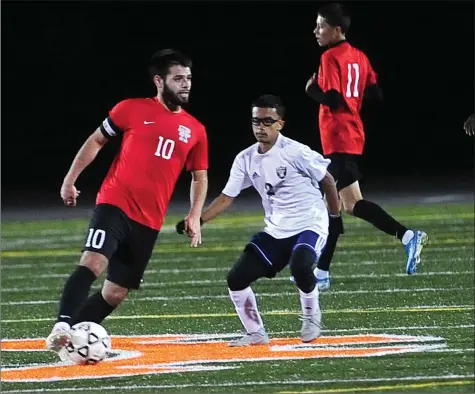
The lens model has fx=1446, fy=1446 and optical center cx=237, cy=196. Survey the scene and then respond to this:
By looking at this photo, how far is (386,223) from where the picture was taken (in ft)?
34.7

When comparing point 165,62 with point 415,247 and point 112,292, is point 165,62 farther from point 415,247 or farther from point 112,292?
point 415,247

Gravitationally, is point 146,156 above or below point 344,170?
above

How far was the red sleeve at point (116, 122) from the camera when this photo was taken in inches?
313

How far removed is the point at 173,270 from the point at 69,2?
40.4ft

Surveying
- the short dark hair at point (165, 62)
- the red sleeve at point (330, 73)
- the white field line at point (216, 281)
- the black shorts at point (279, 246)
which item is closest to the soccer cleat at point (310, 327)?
the black shorts at point (279, 246)

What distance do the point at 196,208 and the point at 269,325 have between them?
1.26 meters

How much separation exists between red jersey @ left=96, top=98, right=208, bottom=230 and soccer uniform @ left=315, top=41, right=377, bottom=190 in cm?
286

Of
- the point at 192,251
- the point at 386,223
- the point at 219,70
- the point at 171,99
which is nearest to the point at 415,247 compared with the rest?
the point at 386,223

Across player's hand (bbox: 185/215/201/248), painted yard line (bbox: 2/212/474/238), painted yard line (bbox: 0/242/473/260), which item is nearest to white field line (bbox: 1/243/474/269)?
painted yard line (bbox: 0/242/473/260)

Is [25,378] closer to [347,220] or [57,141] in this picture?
[347,220]

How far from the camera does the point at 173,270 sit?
1287 cm

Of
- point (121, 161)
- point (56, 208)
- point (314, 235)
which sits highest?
point (121, 161)

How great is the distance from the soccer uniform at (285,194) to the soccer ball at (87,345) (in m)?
1.25

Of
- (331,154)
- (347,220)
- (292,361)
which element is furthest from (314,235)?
(347,220)
